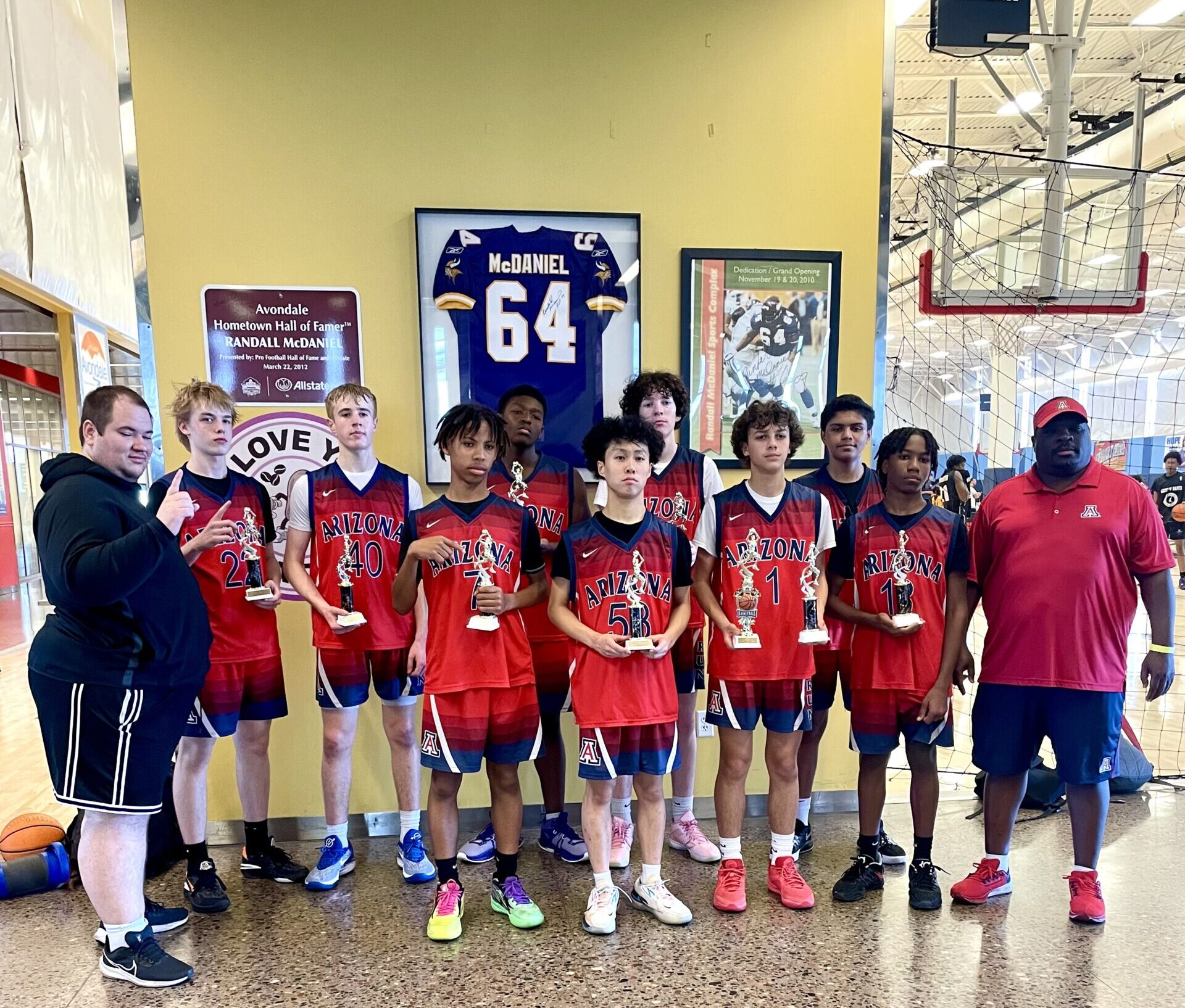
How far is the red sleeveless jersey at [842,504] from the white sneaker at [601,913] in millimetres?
1179

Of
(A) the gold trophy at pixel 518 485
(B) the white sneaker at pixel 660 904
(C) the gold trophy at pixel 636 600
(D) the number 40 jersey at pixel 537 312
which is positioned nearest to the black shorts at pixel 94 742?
(A) the gold trophy at pixel 518 485

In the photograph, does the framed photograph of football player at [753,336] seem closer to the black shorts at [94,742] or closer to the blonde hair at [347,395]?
the blonde hair at [347,395]

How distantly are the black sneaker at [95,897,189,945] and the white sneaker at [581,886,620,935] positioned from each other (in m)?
1.41

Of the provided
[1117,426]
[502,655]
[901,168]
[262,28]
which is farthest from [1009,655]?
[1117,426]

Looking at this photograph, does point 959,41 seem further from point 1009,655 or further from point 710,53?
point 1009,655

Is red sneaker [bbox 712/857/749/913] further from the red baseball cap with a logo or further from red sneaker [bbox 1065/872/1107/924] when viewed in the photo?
the red baseball cap with a logo

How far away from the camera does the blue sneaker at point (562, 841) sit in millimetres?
2816

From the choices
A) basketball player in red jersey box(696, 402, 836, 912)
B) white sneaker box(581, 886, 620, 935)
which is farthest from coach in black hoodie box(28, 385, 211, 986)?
basketball player in red jersey box(696, 402, 836, 912)

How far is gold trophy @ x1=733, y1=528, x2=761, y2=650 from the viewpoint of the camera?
7.59 ft

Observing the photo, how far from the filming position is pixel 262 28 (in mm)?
2900

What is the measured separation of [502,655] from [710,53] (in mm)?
2757

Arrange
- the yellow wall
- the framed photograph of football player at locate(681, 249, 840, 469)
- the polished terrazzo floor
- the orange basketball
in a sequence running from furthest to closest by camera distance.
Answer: the framed photograph of football player at locate(681, 249, 840, 469) → the yellow wall → the orange basketball → the polished terrazzo floor

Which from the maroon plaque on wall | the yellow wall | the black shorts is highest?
the yellow wall

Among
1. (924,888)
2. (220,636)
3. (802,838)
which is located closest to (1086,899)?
(924,888)
